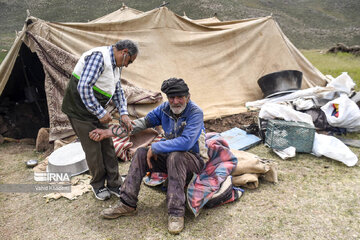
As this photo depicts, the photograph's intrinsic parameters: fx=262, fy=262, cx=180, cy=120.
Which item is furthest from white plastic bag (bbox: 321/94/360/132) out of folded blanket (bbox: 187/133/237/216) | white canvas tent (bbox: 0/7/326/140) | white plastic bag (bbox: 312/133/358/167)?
folded blanket (bbox: 187/133/237/216)

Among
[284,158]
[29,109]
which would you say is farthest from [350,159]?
[29,109]

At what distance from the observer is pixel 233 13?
31688mm

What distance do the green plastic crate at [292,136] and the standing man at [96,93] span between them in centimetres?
215

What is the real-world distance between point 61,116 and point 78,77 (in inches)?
83.5

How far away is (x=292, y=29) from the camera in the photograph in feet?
99.2

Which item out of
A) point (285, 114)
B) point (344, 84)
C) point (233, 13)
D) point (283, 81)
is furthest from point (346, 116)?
point (233, 13)

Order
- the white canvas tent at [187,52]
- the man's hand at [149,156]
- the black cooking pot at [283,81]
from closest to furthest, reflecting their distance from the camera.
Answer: the man's hand at [149,156]
the white canvas tent at [187,52]
the black cooking pot at [283,81]

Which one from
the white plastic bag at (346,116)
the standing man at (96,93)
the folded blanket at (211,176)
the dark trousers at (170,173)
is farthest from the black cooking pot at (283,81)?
the standing man at (96,93)

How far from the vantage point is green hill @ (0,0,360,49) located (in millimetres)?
27828

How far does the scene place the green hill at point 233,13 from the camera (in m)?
27.8

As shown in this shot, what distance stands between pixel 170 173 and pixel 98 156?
787 mm

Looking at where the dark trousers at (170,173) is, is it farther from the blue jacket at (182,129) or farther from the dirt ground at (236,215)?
the dirt ground at (236,215)

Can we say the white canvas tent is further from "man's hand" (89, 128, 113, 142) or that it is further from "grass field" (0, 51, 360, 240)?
"man's hand" (89, 128, 113, 142)

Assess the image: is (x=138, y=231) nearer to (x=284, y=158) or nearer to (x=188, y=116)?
(x=188, y=116)
